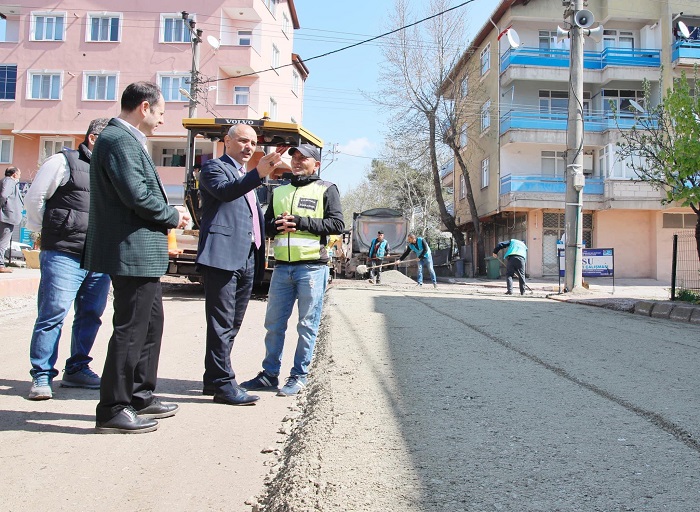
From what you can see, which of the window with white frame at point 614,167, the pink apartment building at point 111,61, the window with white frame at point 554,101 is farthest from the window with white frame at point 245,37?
the window with white frame at point 614,167

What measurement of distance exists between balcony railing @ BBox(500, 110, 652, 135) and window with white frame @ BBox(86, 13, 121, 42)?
2206 cm

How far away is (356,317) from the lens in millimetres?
7824

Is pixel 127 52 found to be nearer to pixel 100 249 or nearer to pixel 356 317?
pixel 356 317

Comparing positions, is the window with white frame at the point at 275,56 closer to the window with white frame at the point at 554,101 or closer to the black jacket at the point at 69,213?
the window with white frame at the point at 554,101

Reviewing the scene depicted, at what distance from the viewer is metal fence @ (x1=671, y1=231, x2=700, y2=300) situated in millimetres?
13000

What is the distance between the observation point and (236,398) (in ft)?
12.4

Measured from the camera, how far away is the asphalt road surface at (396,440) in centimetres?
233

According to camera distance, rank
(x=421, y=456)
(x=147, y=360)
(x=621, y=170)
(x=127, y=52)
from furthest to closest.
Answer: (x=127, y=52), (x=621, y=170), (x=147, y=360), (x=421, y=456)

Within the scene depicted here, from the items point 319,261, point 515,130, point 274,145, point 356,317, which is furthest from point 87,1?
point 319,261

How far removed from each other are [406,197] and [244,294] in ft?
168

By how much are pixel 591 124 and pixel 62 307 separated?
2915 cm

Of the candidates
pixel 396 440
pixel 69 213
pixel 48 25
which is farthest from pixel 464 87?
pixel 396 440

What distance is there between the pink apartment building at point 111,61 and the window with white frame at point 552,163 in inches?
613

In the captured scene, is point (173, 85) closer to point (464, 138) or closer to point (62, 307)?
point (464, 138)
